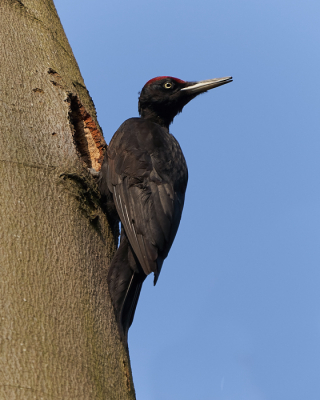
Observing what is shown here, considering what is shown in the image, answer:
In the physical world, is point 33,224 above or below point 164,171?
below

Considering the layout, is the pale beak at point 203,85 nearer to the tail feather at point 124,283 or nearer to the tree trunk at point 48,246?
the tree trunk at point 48,246

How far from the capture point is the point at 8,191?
188 cm

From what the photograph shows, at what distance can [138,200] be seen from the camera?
266cm

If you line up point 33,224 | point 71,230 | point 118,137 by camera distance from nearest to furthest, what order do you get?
point 33,224
point 71,230
point 118,137

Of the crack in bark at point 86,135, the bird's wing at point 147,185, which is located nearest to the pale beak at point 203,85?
the bird's wing at point 147,185

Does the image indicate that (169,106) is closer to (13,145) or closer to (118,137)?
(118,137)

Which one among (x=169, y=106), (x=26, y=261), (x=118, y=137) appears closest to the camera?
(x=26, y=261)

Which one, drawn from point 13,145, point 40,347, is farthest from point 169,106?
point 40,347

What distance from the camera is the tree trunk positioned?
4.92 ft

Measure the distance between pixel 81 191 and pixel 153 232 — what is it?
1.55 feet

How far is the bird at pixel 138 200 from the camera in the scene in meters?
2.24

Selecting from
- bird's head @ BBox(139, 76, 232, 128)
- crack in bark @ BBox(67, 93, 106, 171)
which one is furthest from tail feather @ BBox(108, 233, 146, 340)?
bird's head @ BBox(139, 76, 232, 128)

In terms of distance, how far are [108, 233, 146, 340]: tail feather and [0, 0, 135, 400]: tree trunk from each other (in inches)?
2.1

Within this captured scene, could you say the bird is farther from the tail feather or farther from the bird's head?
the bird's head
